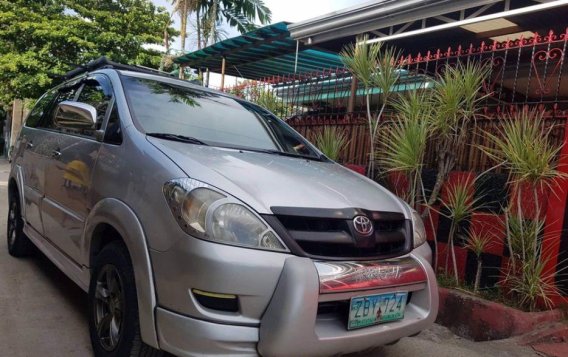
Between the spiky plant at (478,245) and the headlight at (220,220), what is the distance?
237 centimetres

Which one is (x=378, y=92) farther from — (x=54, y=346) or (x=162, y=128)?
(x=54, y=346)

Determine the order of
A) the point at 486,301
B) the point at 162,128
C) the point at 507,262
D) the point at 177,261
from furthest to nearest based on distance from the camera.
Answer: the point at 507,262
the point at 486,301
the point at 162,128
the point at 177,261

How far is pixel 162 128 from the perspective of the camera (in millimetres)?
2809

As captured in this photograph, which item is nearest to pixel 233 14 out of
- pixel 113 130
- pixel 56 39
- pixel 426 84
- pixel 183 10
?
pixel 183 10

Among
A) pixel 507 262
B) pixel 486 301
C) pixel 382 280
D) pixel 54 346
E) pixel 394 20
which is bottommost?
pixel 54 346

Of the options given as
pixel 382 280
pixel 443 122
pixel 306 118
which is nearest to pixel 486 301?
pixel 443 122

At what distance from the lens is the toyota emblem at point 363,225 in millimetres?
2224

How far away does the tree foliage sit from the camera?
15.3 meters

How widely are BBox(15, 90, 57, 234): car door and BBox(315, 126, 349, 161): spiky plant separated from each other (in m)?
2.90

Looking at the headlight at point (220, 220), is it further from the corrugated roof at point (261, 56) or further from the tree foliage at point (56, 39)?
the tree foliage at point (56, 39)

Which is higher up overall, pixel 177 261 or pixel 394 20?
pixel 394 20

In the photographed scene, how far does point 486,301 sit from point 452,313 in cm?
28

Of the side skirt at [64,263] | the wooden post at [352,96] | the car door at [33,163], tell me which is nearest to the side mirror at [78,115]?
the car door at [33,163]

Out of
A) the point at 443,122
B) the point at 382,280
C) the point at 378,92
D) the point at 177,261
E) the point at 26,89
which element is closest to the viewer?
the point at 177,261
